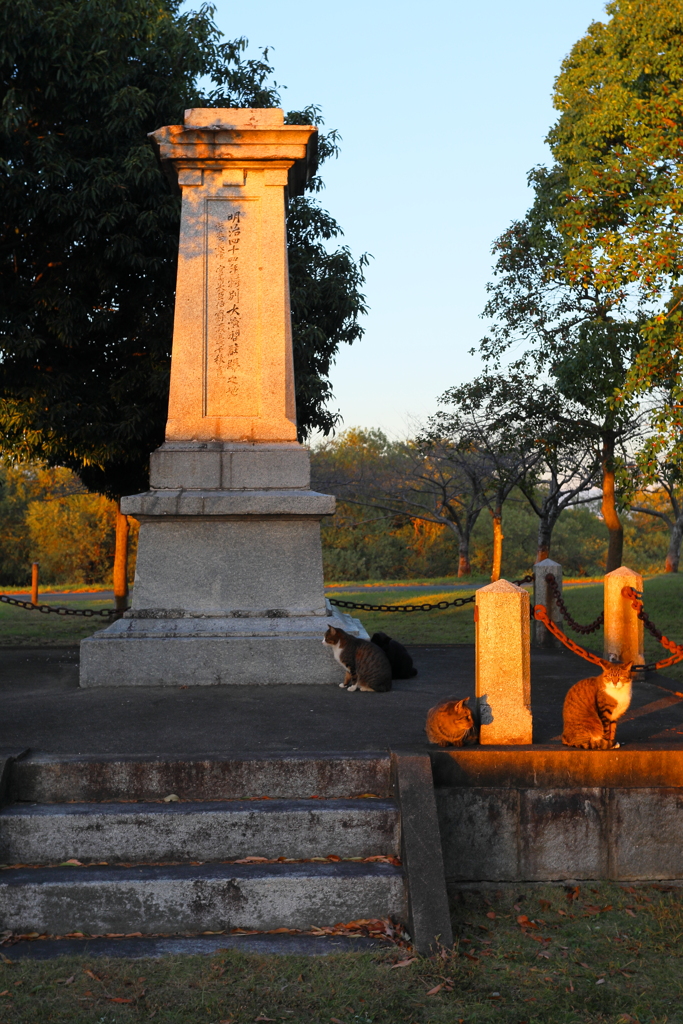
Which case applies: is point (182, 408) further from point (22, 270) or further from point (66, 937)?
point (22, 270)

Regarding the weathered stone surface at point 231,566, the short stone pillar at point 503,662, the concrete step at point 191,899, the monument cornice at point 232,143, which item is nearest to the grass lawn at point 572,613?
the weathered stone surface at point 231,566

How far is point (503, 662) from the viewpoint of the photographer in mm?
5359

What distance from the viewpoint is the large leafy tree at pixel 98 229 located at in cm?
1134

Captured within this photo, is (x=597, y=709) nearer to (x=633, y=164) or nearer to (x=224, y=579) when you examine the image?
(x=224, y=579)

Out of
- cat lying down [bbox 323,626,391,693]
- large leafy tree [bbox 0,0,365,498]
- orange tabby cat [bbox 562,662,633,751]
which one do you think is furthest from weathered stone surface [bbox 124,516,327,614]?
large leafy tree [bbox 0,0,365,498]

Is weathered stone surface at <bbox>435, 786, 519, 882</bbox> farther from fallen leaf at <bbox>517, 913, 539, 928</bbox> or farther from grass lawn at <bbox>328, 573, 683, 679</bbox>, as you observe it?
grass lawn at <bbox>328, 573, 683, 679</bbox>

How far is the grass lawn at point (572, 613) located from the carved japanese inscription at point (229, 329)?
743 cm

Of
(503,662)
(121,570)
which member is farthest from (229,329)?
(121,570)

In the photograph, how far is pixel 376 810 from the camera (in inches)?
189

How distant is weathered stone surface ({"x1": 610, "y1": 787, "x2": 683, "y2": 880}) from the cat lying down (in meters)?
2.58

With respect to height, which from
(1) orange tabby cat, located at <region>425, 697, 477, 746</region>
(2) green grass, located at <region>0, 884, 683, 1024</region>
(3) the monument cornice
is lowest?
(2) green grass, located at <region>0, 884, 683, 1024</region>

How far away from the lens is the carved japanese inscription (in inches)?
320

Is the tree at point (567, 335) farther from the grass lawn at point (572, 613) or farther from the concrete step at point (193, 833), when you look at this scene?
the concrete step at point (193, 833)

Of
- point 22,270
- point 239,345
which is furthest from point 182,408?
point 22,270
